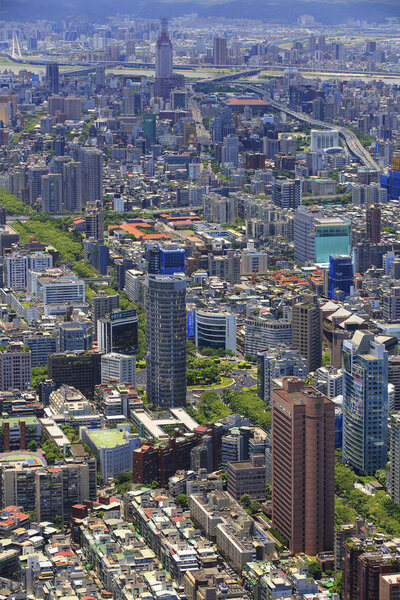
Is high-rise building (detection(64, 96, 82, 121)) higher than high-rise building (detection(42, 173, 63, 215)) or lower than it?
higher

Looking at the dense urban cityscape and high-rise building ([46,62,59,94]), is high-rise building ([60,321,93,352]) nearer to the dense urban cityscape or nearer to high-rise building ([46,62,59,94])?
the dense urban cityscape

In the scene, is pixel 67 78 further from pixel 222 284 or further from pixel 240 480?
pixel 240 480

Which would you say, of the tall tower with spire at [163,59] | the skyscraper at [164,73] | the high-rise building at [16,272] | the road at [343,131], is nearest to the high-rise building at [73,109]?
the skyscraper at [164,73]

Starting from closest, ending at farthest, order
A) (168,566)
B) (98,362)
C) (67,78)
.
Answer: (168,566)
(98,362)
(67,78)

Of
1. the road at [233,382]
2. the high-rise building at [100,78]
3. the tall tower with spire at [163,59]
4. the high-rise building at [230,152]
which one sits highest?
the tall tower with spire at [163,59]

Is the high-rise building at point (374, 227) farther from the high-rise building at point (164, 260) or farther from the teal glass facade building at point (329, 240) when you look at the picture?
the high-rise building at point (164, 260)

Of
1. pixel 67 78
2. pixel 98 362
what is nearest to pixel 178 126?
pixel 67 78

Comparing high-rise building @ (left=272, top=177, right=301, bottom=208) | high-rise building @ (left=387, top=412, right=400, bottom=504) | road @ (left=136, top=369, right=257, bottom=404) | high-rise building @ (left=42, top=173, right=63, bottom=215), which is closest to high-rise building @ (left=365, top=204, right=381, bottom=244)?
high-rise building @ (left=272, top=177, right=301, bottom=208)
